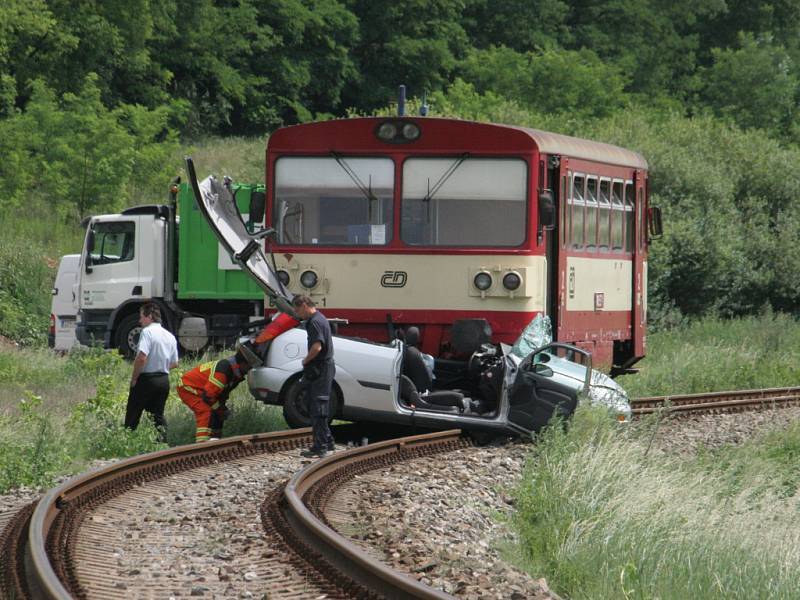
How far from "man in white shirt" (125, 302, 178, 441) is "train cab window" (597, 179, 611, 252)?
6007 millimetres

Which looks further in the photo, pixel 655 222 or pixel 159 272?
pixel 159 272

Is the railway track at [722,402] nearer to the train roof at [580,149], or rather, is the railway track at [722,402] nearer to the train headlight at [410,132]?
the train roof at [580,149]

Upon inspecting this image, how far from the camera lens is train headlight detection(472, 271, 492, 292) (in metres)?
15.7

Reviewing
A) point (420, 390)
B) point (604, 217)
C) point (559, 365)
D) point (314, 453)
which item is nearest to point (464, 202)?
point (559, 365)

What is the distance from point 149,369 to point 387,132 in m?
3.64

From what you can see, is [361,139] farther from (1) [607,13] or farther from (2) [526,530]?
(1) [607,13]

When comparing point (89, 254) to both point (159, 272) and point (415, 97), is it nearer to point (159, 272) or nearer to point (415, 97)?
point (159, 272)

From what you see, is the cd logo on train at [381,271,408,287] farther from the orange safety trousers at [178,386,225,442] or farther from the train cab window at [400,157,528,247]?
the orange safety trousers at [178,386,225,442]

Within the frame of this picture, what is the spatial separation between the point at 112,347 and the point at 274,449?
12492 millimetres

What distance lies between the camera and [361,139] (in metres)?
16.1

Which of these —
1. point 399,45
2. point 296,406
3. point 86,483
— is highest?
point 399,45

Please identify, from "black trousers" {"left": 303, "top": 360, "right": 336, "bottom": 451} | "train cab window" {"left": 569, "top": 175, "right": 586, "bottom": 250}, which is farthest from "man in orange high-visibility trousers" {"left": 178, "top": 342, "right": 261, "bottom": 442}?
"train cab window" {"left": 569, "top": 175, "right": 586, "bottom": 250}

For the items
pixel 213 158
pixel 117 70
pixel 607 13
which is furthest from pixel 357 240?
pixel 607 13

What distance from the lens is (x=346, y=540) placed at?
8.56m
